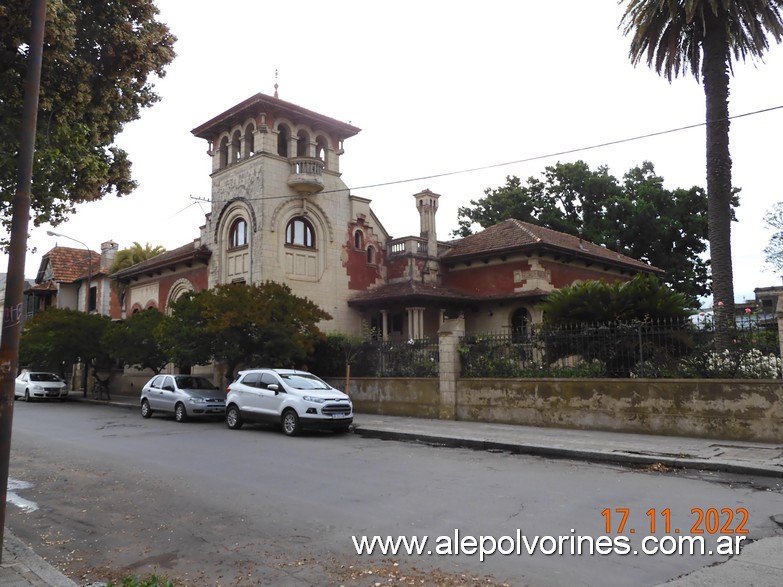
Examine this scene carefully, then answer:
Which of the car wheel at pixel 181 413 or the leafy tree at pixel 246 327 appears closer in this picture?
the car wheel at pixel 181 413

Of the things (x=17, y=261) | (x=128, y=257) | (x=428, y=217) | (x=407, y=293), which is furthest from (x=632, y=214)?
(x=17, y=261)

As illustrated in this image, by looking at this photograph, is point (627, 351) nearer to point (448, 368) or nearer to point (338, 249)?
point (448, 368)

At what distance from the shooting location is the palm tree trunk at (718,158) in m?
17.1

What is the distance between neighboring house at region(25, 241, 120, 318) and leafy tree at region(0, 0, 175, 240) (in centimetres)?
3267

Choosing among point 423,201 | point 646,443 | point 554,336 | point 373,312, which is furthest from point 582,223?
point 646,443

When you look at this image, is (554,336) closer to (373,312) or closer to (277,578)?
(277,578)

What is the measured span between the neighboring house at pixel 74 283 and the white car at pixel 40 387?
8270mm

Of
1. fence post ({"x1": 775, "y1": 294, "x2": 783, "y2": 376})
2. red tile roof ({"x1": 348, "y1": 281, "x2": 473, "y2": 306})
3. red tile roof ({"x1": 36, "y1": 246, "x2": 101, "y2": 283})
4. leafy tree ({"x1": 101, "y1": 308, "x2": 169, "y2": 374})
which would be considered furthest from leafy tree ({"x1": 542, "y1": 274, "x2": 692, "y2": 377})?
red tile roof ({"x1": 36, "y1": 246, "x2": 101, "y2": 283})

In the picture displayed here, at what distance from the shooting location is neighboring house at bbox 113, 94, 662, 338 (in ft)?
89.5

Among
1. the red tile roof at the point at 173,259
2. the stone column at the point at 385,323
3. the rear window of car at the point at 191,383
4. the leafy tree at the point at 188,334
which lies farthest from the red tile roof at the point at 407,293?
the rear window of car at the point at 191,383

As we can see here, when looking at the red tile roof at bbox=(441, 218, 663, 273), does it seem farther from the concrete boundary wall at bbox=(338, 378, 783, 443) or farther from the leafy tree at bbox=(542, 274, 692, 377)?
the concrete boundary wall at bbox=(338, 378, 783, 443)

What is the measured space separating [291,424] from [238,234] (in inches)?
606

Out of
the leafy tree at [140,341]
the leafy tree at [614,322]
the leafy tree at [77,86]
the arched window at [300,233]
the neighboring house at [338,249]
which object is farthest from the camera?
the arched window at [300,233]

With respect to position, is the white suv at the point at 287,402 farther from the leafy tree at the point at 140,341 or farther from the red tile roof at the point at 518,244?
the red tile roof at the point at 518,244
